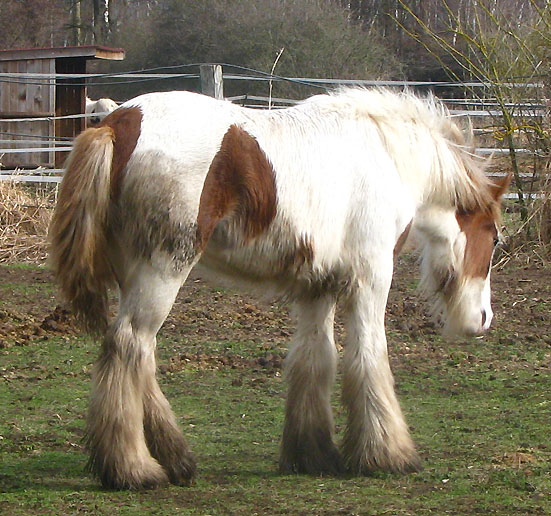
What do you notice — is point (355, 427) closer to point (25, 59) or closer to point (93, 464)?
point (93, 464)

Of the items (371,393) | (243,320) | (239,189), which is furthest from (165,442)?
(243,320)

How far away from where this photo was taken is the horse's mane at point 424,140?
193 inches

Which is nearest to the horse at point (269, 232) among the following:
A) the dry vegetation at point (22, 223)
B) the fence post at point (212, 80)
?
the fence post at point (212, 80)

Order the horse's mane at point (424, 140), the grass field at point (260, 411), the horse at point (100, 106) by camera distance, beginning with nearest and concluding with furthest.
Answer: the grass field at point (260, 411)
the horse's mane at point (424, 140)
the horse at point (100, 106)

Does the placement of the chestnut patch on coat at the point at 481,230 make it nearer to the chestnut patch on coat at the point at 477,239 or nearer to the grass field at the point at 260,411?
the chestnut patch on coat at the point at 477,239

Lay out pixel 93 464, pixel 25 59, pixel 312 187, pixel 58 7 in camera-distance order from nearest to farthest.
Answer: pixel 93 464
pixel 312 187
pixel 25 59
pixel 58 7

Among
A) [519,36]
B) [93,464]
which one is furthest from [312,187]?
[519,36]

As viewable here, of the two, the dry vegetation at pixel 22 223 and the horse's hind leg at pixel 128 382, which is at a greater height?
the horse's hind leg at pixel 128 382

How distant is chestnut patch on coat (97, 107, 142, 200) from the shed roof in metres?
13.6

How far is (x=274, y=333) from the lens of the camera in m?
7.99

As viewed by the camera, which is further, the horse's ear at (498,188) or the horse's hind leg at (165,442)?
the horse's ear at (498,188)

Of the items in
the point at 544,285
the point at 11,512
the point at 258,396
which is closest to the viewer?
the point at 11,512

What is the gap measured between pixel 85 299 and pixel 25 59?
1517 cm

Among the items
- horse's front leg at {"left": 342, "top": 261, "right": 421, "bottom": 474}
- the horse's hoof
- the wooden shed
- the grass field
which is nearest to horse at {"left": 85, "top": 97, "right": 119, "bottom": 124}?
the wooden shed
